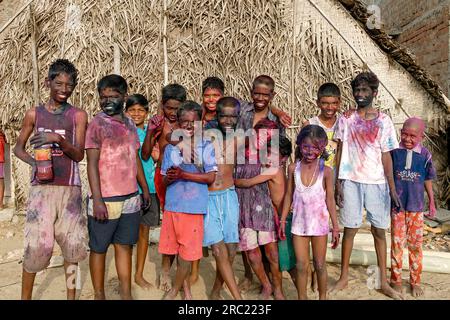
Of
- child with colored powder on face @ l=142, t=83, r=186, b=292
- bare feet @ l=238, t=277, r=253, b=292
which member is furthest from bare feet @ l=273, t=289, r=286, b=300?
child with colored powder on face @ l=142, t=83, r=186, b=292

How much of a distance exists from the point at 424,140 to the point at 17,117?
548cm

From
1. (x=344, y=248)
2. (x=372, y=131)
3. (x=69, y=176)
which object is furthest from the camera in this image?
(x=344, y=248)

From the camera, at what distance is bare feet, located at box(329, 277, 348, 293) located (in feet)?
10.1

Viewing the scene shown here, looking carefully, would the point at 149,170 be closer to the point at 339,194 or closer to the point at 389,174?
the point at 339,194

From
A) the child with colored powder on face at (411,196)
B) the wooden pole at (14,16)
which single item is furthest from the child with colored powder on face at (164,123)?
the wooden pole at (14,16)

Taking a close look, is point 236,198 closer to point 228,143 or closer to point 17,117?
point 228,143

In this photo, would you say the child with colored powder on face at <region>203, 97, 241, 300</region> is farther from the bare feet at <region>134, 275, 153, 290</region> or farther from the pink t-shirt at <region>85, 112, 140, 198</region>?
the bare feet at <region>134, 275, 153, 290</region>

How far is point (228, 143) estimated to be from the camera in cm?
268

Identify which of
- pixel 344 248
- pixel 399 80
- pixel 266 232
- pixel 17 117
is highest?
pixel 399 80

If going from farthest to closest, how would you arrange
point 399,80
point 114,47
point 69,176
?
point 114,47
point 399,80
point 69,176

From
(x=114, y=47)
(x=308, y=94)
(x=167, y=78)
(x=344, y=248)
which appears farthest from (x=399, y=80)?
(x=114, y=47)

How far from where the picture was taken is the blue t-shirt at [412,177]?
117 inches

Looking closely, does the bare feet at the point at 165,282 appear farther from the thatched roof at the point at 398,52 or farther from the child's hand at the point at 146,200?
the thatched roof at the point at 398,52

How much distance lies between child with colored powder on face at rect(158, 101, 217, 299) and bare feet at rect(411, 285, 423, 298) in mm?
1813
